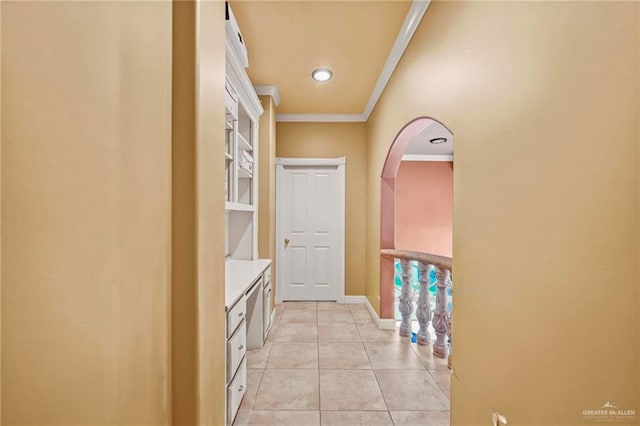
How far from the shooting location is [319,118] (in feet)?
13.8

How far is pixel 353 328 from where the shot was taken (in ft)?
10.8

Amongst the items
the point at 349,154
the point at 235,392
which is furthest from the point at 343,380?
the point at 349,154

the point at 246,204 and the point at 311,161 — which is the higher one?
the point at 311,161

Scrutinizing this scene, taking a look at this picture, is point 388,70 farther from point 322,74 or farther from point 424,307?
point 424,307

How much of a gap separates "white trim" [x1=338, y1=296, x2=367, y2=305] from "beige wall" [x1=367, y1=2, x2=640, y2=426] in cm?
269

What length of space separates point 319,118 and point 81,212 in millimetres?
3892

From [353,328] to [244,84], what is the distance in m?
2.82

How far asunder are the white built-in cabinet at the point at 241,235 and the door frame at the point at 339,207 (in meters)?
1.02

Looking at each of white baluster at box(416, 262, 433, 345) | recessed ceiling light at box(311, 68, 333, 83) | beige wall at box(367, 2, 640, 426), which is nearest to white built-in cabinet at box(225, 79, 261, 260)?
recessed ceiling light at box(311, 68, 333, 83)

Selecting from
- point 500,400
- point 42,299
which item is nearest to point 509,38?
point 500,400

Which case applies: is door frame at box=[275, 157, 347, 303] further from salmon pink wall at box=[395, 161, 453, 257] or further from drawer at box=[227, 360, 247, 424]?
salmon pink wall at box=[395, 161, 453, 257]

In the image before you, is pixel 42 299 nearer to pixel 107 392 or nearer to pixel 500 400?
pixel 107 392

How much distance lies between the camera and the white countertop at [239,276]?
171cm

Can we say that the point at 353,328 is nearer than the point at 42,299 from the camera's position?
No
